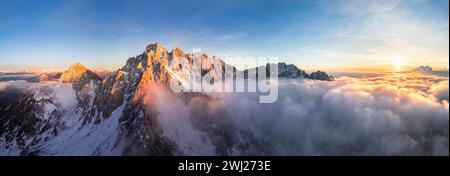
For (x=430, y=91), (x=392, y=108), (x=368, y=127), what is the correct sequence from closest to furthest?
(x=430, y=91) → (x=392, y=108) → (x=368, y=127)

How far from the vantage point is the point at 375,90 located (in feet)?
605

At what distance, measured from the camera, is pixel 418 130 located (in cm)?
17150
